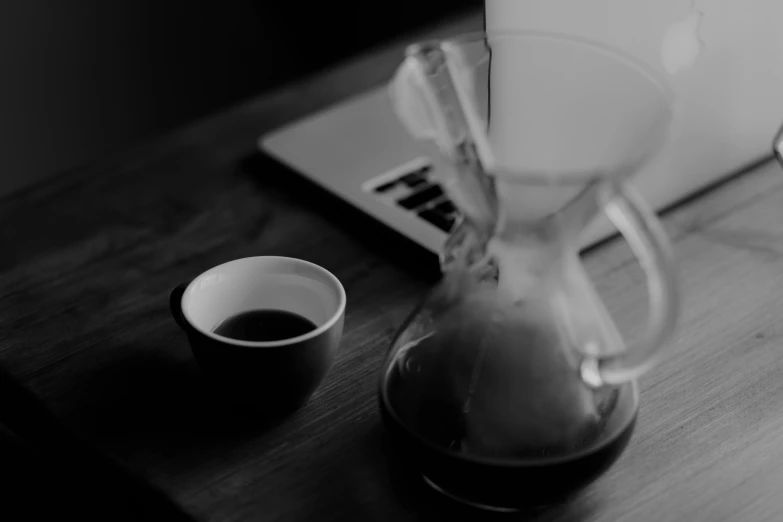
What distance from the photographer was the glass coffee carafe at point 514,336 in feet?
1.60

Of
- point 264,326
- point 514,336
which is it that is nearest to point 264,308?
point 264,326

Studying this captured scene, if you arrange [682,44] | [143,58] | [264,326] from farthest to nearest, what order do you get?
[143,58]
[682,44]
[264,326]

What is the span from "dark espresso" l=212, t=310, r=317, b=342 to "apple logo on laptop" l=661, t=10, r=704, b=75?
1.05 feet

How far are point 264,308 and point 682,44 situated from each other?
350 mm

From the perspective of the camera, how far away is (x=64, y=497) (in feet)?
2.42

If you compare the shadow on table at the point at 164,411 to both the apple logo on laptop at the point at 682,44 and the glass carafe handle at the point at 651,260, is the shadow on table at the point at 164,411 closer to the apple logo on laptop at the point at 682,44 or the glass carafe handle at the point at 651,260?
the glass carafe handle at the point at 651,260

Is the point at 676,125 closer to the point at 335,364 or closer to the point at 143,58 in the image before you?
the point at 335,364

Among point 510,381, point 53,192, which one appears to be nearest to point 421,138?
point 510,381

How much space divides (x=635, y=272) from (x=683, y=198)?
4.7 inches

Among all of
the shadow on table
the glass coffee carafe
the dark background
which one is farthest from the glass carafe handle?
the dark background

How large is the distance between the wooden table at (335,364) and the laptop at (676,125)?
0.02 metres

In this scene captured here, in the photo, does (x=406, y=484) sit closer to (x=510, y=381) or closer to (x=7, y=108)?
(x=510, y=381)

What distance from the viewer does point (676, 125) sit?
0.67 metres

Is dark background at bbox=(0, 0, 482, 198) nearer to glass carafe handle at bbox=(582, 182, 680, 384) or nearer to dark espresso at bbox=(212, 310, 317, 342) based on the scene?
dark espresso at bbox=(212, 310, 317, 342)
